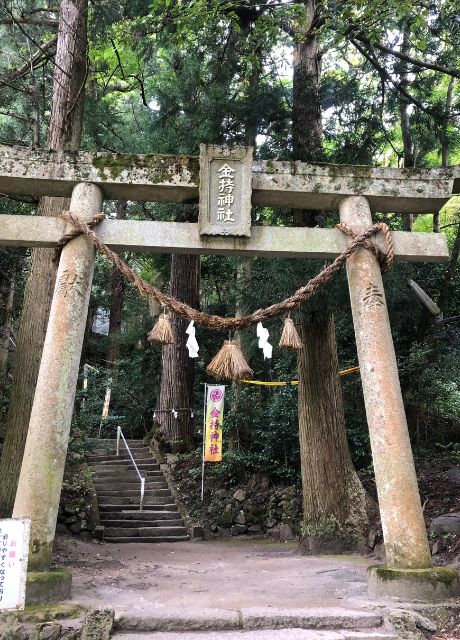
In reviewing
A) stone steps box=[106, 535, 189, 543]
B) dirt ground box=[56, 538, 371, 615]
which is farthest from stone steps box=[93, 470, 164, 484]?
dirt ground box=[56, 538, 371, 615]

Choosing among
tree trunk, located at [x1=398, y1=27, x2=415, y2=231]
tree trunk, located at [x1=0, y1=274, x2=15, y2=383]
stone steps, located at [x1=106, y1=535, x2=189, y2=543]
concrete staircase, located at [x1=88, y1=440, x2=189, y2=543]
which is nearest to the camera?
tree trunk, located at [x1=398, y1=27, x2=415, y2=231]

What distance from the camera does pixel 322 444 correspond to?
6754mm

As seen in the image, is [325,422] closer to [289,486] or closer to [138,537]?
[289,486]

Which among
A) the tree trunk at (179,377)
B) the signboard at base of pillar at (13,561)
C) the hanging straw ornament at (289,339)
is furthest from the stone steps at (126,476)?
the signboard at base of pillar at (13,561)

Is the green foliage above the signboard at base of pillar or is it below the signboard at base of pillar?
above

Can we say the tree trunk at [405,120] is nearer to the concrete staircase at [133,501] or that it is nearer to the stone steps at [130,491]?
the concrete staircase at [133,501]

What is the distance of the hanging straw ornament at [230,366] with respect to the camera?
4379mm

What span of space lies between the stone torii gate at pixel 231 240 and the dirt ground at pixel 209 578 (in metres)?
0.71

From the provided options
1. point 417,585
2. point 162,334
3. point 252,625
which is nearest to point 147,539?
point 162,334

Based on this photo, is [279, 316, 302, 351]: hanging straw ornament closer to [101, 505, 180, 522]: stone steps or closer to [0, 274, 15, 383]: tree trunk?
[0, 274, 15, 383]: tree trunk

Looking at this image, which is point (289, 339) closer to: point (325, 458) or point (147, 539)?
point (325, 458)

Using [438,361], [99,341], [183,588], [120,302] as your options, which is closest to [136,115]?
[120,302]

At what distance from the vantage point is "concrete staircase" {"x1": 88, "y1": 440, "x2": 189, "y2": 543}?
961cm

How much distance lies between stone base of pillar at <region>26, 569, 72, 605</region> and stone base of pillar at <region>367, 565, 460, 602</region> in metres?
2.38
